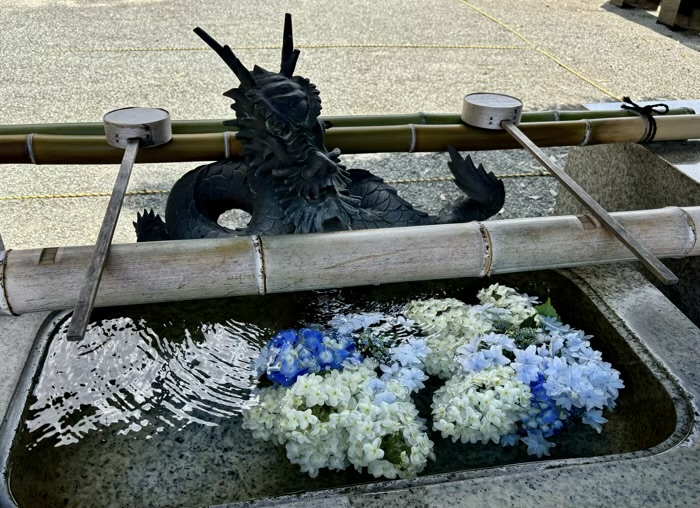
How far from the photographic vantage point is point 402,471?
4.73 feet

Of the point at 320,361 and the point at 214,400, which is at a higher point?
the point at 320,361

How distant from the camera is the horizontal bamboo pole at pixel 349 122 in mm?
2170

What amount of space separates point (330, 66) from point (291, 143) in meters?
3.78

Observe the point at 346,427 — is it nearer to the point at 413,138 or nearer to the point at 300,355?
the point at 300,355

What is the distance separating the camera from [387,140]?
225cm

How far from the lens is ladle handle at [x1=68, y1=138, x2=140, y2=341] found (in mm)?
1134

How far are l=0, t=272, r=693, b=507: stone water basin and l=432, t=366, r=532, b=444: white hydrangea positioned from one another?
0.05 metres

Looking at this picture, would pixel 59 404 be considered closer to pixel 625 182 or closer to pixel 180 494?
pixel 180 494

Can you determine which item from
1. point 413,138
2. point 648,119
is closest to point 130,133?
point 413,138

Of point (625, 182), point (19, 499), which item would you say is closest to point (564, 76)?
point (625, 182)

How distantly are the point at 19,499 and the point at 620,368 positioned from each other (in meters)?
1.49

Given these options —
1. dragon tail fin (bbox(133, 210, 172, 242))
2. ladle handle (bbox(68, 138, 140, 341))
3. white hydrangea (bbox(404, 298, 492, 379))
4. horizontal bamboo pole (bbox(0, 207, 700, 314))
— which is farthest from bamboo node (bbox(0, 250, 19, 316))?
white hydrangea (bbox(404, 298, 492, 379))

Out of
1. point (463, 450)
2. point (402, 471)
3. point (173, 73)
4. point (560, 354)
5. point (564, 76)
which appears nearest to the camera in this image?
Answer: point (402, 471)

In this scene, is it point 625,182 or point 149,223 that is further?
point 625,182
